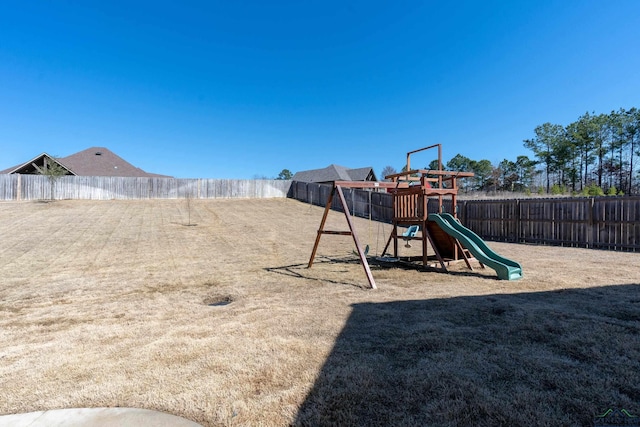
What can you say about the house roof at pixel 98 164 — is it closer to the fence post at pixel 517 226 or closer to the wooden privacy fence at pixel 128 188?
the wooden privacy fence at pixel 128 188

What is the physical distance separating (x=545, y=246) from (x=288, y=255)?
376 inches

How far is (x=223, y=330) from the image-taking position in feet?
12.4

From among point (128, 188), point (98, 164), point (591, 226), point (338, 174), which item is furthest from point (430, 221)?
point (338, 174)

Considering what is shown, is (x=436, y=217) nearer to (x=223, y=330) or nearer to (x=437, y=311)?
(x=437, y=311)

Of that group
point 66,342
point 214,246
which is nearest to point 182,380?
point 66,342

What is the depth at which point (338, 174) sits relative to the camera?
40.4 metres

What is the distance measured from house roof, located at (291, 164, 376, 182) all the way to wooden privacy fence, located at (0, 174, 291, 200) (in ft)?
34.4

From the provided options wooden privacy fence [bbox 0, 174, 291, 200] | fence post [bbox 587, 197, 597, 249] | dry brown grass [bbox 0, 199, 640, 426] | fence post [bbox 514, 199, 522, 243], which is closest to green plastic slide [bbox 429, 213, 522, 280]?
dry brown grass [bbox 0, 199, 640, 426]

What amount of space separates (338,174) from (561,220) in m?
29.7

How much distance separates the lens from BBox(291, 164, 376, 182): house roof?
127 feet

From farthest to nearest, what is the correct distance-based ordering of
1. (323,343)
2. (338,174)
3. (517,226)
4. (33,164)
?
(338,174), (33,164), (517,226), (323,343)

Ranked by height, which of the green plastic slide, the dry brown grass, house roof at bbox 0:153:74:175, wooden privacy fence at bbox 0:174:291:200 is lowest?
the dry brown grass

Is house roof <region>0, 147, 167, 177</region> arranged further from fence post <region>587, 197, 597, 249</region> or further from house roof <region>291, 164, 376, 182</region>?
fence post <region>587, 197, 597, 249</region>

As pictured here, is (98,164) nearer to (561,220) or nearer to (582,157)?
(561,220)
